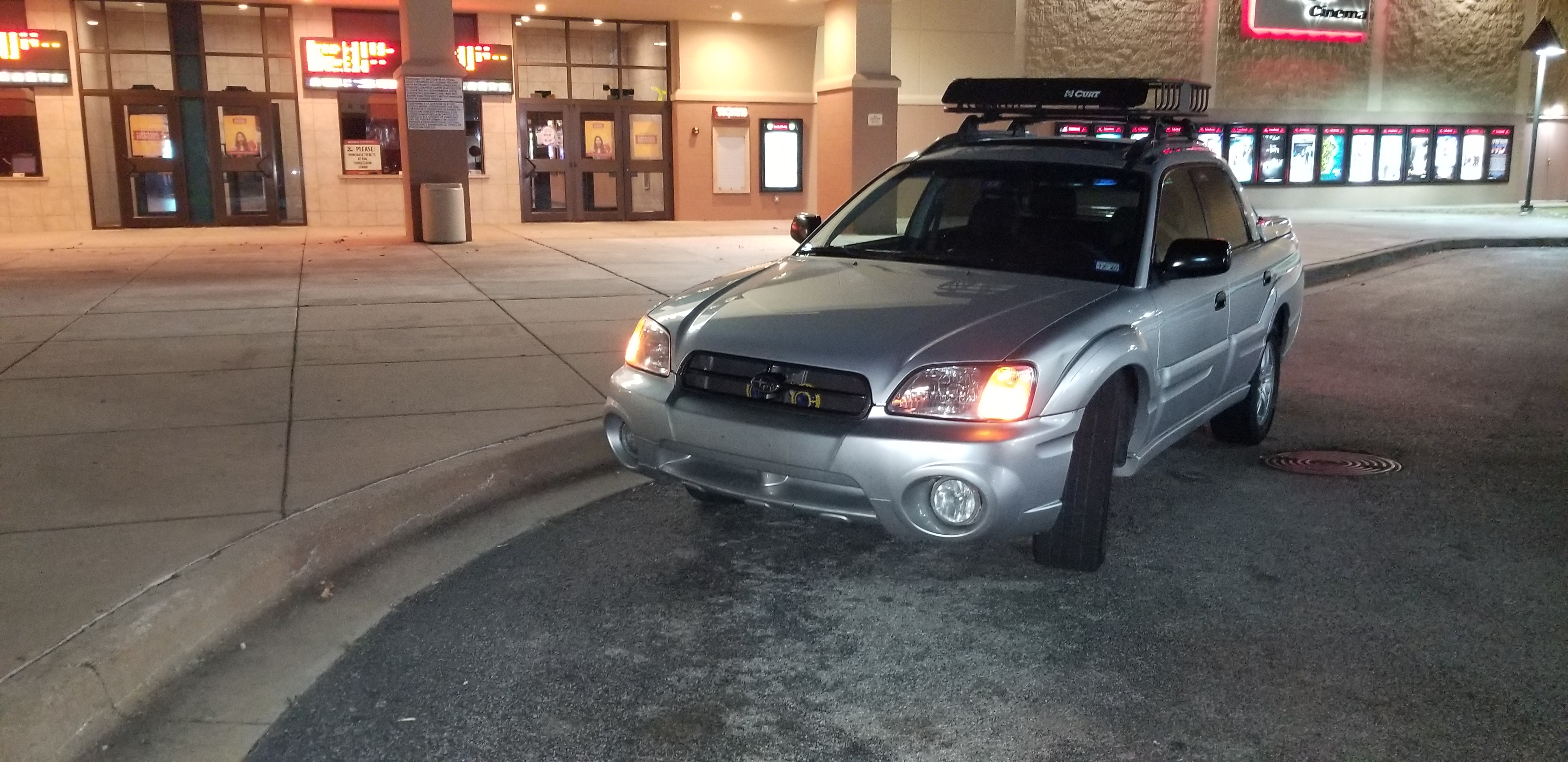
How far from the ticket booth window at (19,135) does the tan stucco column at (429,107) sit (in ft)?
25.3

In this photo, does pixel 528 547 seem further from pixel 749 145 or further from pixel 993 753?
pixel 749 145

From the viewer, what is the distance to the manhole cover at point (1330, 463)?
256 inches

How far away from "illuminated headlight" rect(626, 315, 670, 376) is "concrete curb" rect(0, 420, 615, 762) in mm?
1210

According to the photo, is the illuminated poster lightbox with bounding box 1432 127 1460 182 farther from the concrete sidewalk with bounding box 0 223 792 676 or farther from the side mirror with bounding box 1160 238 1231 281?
the side mirror with bounding box 1160 238 1231 281

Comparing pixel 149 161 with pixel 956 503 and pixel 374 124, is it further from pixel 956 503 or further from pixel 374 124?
pixel 956 503

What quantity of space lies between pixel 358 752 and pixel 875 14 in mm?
19812

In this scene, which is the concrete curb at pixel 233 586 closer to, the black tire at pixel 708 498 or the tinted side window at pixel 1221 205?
the black tire at pixel 708 498

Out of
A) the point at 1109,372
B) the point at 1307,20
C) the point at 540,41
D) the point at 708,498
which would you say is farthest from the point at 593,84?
the point at 1109,372

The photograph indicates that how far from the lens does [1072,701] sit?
3.87 metres

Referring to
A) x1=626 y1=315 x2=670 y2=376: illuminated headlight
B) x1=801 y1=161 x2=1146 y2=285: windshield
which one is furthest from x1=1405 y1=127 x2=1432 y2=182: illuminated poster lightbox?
x1=626 y1=315 x2=670 y2=376: illuminated headlight

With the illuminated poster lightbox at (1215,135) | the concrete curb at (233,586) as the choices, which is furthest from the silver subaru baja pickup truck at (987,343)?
the illuminated poster lightbox at (1215,135)

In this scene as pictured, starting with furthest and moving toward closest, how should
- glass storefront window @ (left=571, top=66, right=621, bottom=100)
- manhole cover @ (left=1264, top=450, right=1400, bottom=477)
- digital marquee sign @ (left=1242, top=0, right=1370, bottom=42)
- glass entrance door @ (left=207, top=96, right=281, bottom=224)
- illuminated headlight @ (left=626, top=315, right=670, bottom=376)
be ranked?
digital marquee sign @ (left=1242, top=0, right=1370, bottom=42)
glass storefront window @ (left=571, top=66, right=621, bottom=100)
glass entrance door @ (left=207, top=96, right=281, bottom=224)
manhole cover @ (left=1264, top=450, right=1400, bottom=477)
illuminated headlight @ (left=626, top=315, right=670, bottom=376)

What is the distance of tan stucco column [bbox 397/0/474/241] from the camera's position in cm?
1908

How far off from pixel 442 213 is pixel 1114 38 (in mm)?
15392
